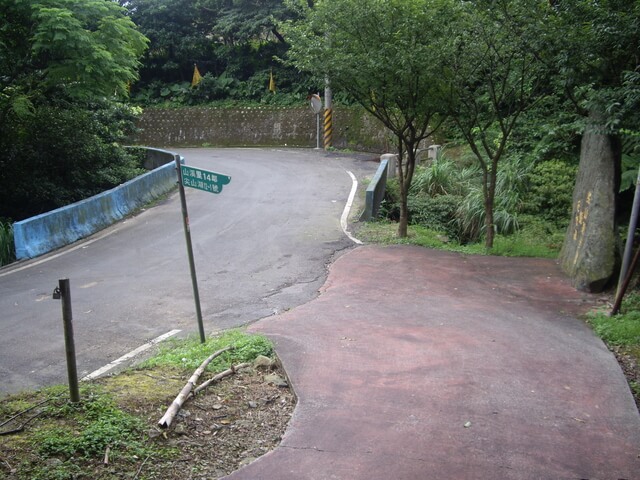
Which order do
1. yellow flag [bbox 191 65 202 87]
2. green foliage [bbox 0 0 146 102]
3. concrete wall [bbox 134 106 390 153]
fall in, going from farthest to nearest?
yellow flag [bbox 191 65 202 87] < concrete wall [bbox 134 106 390 153] < green foliage [bbox 0 0 146 102]

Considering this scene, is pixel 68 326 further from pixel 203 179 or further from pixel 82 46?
pixel 82 46

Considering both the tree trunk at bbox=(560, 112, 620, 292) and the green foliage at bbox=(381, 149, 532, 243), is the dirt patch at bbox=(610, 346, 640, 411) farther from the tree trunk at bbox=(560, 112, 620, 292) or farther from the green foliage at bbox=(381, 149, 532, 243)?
the green foliage at bbox=(381, 149, 532, 243)

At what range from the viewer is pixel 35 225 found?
526 inches

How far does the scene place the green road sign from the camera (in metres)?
6.77

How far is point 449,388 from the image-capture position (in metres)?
6.00

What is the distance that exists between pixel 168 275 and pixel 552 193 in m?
9.78

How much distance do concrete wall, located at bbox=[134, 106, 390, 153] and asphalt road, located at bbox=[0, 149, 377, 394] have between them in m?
11.0

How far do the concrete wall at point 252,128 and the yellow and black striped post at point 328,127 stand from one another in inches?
16.5

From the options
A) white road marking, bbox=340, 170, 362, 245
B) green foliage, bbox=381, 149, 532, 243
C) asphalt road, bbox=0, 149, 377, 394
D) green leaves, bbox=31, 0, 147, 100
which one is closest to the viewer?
asphalt road, bbox=0, 149, 377, 394

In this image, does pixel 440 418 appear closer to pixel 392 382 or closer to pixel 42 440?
pixel 392 382

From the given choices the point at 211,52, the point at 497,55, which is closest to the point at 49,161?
the point at 497,55

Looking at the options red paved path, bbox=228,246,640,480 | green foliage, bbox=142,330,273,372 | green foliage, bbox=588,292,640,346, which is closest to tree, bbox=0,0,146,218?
red paved path, bbox=228,246,640,480

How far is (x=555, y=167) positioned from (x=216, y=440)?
13.8 m

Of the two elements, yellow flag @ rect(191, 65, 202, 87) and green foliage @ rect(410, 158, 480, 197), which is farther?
yellow flag @ rect(191, 65, 202, 87)
